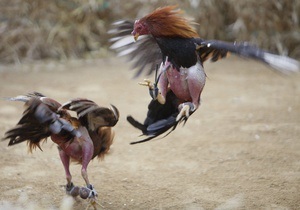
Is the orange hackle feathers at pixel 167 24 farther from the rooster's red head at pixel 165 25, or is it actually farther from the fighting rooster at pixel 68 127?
the fighting rooster at pixel 68 127

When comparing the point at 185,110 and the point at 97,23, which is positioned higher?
the point at 185,110

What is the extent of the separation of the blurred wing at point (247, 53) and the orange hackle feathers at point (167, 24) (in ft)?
0.35

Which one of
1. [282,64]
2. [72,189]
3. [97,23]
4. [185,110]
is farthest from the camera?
[97,23]

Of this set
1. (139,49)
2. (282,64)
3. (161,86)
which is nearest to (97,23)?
(139,49)

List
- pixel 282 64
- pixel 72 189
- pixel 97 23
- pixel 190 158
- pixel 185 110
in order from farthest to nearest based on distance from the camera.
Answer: pixel 97 23
pixel 190 158
pixel 72 189
pixel 185 110
pixel 282 64

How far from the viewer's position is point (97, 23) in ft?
26.7

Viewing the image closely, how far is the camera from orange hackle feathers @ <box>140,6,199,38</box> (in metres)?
2.69

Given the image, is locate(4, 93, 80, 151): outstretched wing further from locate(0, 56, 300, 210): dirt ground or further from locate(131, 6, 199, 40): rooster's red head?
locate(131, 6, 199, 40): rooster's red head

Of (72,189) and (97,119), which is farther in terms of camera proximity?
(72,189)

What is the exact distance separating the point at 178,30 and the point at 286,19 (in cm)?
556

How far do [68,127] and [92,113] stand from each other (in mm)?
160

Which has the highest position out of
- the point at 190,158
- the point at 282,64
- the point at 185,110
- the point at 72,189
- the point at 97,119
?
the point at 282,64

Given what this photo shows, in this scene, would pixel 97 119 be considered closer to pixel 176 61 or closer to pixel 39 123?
pixel 39 123

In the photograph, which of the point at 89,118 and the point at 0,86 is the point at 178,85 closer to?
the point at 89,118
